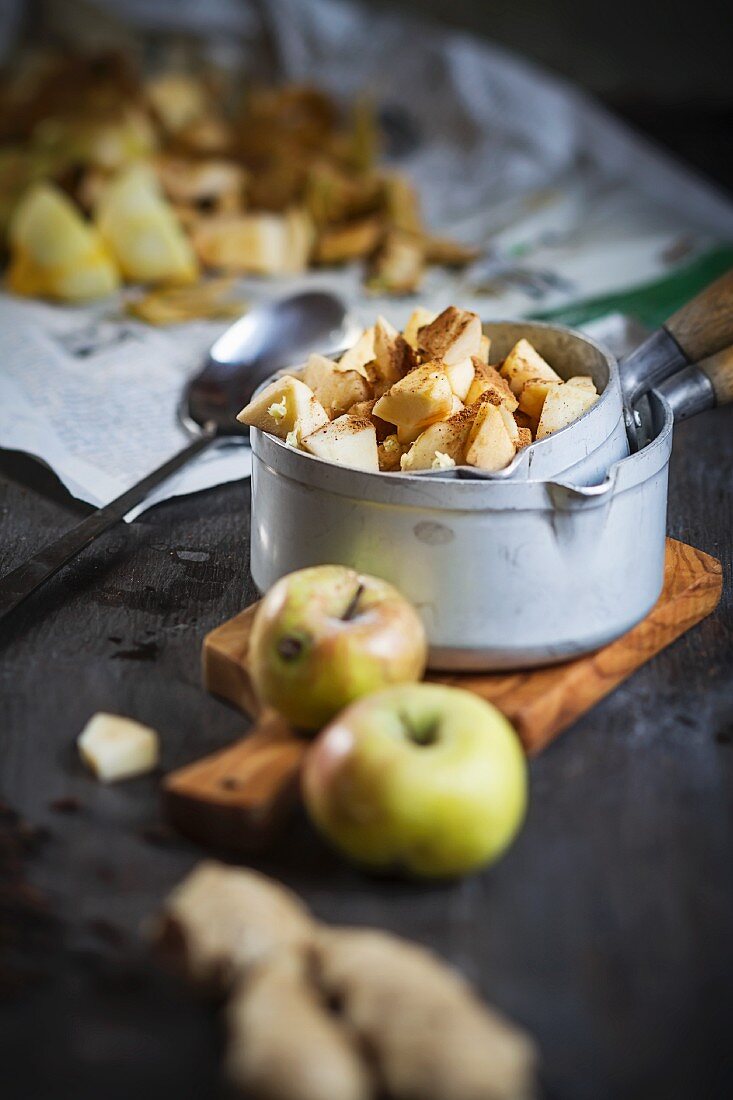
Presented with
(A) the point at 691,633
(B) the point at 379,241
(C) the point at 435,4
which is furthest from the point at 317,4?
(A) the point at 691,633

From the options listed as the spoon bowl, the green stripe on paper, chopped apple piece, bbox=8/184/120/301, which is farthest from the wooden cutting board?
chopped apple piece, bbox=8/184/120/301

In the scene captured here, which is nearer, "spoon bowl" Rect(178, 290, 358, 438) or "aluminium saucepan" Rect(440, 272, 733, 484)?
"aluminium saucepan" Rect(440, 272, 733, 484)

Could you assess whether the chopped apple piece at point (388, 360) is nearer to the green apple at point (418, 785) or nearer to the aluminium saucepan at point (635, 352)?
the aluminium saucepan at point (635, 352)

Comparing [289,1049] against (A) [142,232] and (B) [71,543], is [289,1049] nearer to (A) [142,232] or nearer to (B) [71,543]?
(B) [71,543]

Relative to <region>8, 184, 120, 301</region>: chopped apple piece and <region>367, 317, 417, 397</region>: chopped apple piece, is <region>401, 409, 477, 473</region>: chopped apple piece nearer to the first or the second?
<region>367, 317, 417, 397</region>: chopped apple piece

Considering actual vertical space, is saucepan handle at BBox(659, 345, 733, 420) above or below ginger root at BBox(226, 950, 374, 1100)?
above

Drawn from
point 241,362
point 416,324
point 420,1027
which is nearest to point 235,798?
point 420,1027
